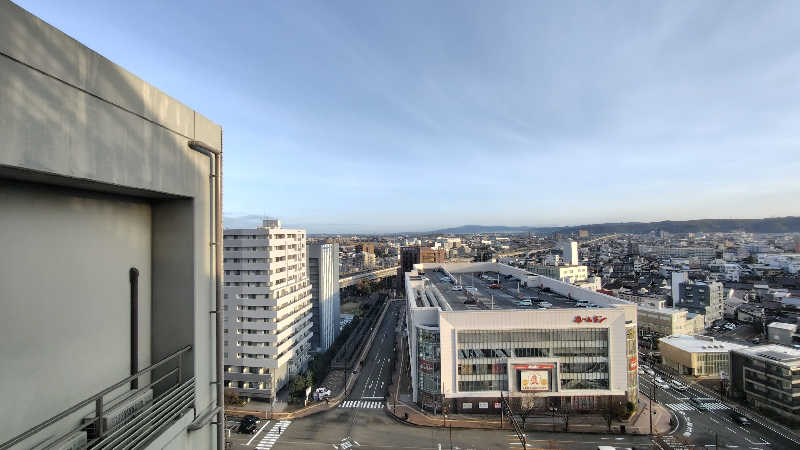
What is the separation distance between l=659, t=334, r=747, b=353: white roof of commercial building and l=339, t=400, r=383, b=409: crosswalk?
23.7 m

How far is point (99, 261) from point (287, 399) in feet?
77.2

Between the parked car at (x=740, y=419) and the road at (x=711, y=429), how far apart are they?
194mm

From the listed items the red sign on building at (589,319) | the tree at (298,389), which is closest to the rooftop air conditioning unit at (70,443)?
the red sign on building at (589,319)

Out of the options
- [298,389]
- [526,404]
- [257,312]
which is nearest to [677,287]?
[526,404]

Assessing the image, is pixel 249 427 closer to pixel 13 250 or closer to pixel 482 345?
pixel 482 345

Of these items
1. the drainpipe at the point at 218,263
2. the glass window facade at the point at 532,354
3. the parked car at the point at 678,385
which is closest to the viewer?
the drainpipe at the point at 218,263

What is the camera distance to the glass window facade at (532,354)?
20422 mm

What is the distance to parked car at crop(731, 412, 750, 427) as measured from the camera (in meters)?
20.3

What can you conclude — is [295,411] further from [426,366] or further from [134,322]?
[134,322]

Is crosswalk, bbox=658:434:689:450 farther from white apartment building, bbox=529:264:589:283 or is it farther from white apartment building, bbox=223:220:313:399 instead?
white apartment building, bbox=529:264:589:283

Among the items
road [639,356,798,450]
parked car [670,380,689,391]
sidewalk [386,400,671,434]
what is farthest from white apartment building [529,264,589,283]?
sidewalk [386,400,671,434]

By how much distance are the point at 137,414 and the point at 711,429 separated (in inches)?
1052

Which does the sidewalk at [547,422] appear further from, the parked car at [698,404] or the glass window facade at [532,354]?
the parked car at [698,404]

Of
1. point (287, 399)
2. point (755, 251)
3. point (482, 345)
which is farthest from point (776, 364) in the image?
point (755, 251)
